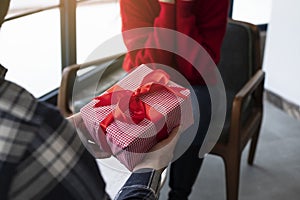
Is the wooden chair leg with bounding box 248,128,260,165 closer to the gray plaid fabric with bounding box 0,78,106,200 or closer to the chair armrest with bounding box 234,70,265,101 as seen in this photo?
the chair armrest with bounding box 234,70,265,101

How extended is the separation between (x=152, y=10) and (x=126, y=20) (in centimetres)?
10

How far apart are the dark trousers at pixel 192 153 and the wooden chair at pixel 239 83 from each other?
0.18 meters

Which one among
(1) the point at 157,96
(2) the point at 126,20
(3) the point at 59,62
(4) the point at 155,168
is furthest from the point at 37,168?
(3) the point at 59,62

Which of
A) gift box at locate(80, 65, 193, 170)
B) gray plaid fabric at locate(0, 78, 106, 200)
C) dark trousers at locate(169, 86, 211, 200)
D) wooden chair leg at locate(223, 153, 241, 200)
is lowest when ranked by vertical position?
wooden chair leg at locate(223, 153, 241, 200)

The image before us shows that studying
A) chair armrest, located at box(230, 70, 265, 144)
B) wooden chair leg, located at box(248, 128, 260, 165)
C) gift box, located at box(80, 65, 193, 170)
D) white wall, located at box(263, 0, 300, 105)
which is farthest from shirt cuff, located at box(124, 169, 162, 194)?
white wall, located at box(263, 0, 300, 105)

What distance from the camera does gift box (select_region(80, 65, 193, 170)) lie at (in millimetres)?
992

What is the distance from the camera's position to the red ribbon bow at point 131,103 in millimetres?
1011

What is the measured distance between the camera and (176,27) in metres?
1.57

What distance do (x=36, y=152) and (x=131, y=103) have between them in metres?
0.48

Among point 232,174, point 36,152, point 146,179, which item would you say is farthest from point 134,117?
point 232,174

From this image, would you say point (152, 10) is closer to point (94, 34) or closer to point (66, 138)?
point (66, 138)

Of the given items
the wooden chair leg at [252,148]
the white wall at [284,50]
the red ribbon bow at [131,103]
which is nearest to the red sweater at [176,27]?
the red ribbon bow at [131,103]

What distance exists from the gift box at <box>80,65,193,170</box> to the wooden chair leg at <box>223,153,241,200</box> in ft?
2.60

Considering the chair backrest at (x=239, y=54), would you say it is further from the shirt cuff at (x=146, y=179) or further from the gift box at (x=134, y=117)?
the shirt cuff at (x=146, y=179)
